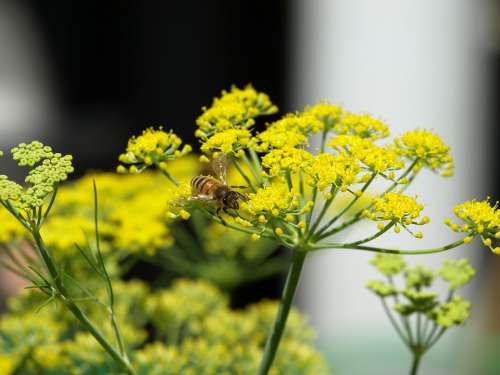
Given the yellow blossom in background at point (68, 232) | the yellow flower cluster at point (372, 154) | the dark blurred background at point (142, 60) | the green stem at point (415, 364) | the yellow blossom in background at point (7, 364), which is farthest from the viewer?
the dark blurred background at point (142, 60)

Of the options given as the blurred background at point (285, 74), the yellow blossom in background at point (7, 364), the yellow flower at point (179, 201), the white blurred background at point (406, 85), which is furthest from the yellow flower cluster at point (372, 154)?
the white blurred background at point (406, 85)

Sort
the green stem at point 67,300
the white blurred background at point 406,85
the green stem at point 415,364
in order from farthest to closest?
the white blurred background at point 406,85
the green stem at point 415,364
the green stem at point 67,300

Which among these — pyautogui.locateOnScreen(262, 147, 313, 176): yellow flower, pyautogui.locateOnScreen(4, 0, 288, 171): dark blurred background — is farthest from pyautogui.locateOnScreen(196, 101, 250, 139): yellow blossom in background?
pyautogui.locateOnScreen(4, 0, 288, 171): dark blurred background

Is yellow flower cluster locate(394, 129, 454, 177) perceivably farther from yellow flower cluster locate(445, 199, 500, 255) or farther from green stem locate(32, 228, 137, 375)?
green stem locate(32, 228, 137, 375)

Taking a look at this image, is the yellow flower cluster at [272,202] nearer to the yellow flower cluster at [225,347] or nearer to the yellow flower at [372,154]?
the yellow flower at [372,154]

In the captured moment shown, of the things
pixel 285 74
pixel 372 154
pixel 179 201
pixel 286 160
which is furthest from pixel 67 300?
pixel 285 74

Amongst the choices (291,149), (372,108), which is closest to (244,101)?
(291,149)
